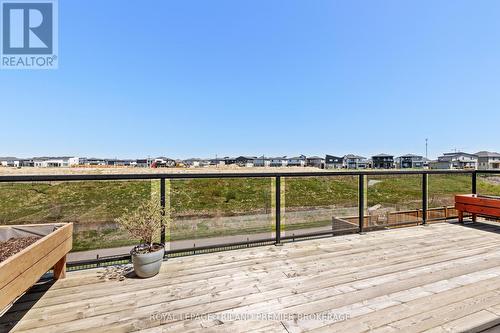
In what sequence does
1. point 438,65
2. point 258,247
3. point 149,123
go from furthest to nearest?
point 149,123
point 438,65
point 258,247

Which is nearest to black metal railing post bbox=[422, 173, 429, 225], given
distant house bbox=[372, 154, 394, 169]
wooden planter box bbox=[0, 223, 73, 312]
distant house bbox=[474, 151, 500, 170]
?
wooden planter box bbox=[0, 223, 73, 312]

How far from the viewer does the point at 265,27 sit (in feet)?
32.5

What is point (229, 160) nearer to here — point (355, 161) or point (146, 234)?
point (355, 161)

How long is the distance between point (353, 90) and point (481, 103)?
942 cm

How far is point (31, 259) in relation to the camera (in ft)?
5.57

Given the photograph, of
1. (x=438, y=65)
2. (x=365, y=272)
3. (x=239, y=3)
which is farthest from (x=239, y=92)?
(x=365, y=272)

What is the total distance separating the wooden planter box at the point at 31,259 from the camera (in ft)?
4.66

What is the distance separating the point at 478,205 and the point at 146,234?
19.0 ft

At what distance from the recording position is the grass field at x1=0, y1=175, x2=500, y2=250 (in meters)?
3.57

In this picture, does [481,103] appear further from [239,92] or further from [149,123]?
[149,123]

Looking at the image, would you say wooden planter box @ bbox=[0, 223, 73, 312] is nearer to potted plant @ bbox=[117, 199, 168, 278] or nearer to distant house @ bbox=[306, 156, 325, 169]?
potted plant @ bbox=[117, 199, 168, 278]

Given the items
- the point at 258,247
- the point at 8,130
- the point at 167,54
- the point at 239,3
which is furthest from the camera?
the point at 8,130

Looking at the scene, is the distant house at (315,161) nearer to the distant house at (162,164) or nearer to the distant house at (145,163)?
the distant house at (162,164)

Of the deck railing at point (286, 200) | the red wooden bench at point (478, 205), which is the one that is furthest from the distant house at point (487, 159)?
the red wooden bench at point (478, 205)
